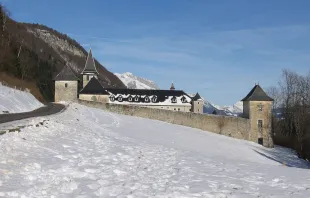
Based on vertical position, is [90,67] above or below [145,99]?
above

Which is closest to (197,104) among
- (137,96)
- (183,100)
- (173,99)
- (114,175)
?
(183,100)

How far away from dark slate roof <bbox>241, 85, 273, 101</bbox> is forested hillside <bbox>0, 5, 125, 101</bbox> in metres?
26.1

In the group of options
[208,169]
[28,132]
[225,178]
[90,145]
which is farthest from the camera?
[90,145]

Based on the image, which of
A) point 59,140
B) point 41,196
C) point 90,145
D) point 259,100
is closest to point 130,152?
point 90,145

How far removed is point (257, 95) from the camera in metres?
48.4

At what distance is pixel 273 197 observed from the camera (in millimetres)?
6441

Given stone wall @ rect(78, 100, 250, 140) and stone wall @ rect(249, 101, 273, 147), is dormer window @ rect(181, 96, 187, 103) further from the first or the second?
stone wall @ rect(78, 100, 250, 140)

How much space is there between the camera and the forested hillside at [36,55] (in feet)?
151

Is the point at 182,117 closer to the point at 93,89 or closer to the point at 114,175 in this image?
the point at 93,89

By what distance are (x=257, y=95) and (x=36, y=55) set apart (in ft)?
177

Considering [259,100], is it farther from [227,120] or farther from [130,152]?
[130,152]

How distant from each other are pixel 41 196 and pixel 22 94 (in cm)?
2360

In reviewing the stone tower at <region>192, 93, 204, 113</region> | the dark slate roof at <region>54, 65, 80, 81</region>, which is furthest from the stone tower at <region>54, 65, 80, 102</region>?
the stone tower at <region>192, 93, 204, 113</region>

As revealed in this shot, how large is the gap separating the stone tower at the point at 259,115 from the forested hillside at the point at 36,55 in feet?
84.2
